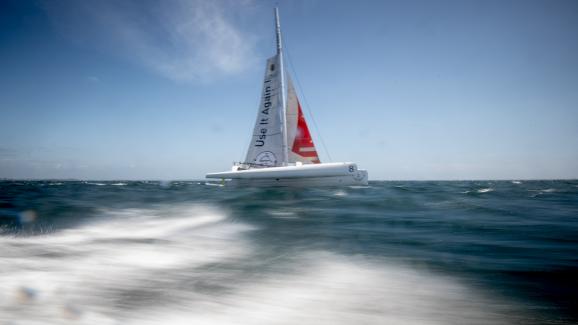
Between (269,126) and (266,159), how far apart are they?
93.8 inches

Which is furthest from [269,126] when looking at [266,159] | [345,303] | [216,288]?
[345,303]

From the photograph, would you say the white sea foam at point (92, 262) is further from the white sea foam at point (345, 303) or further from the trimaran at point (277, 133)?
the trimaran at point (277, 133)

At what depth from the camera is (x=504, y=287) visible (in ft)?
7.86

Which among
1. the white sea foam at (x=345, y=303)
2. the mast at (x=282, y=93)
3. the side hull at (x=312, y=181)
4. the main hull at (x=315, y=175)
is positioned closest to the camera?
the white sea foam at (x=345, y=303)

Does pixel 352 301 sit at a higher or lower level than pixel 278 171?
lower

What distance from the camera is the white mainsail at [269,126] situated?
18.6 m

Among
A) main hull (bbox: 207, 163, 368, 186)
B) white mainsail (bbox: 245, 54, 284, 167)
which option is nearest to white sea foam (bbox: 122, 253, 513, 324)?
main hull (bbox: 207, 163, 368, 186)

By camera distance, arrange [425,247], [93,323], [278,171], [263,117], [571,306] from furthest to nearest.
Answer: [263,117] < [278,171] < [425,247] < [571,306] < [93,323]

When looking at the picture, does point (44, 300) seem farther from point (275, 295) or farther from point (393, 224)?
point (393, 224)

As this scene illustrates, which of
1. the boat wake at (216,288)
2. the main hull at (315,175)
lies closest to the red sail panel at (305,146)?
the main hull at (315,175)

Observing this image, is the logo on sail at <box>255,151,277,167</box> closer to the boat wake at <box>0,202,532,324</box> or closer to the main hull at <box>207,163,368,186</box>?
the main hull at <box>207,163,368,186</box>

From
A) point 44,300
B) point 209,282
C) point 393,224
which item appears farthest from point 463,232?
point 44,300

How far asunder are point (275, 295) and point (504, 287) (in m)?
2.04

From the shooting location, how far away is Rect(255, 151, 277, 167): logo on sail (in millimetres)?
18562
